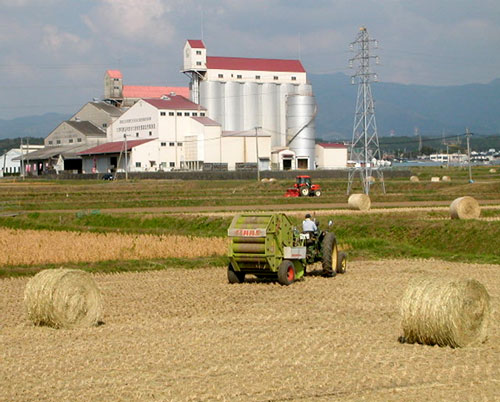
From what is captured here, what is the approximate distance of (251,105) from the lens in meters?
116

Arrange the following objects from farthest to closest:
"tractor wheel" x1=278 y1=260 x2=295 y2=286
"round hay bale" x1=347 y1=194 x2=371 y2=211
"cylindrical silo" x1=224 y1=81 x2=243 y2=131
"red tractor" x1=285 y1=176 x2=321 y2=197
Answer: "cylindrical silo" x1=224 y1=81 x2=243 y2=131 → "red tractor" x1=285 y1=176 x2=321 y2=197 → "round hay bale" x1=347 y1=194 x2=371 y2=211 → "tractor wheel" x1=278 y1=260 x2=295 y2=286

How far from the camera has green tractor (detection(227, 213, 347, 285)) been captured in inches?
803

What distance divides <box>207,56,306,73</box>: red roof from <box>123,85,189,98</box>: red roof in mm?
21002

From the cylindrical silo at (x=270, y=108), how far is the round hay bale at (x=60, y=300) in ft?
332

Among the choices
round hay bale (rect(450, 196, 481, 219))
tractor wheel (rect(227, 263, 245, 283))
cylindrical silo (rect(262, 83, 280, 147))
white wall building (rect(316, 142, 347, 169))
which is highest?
cylindrical silo (rect(262, 83, 280, 147))

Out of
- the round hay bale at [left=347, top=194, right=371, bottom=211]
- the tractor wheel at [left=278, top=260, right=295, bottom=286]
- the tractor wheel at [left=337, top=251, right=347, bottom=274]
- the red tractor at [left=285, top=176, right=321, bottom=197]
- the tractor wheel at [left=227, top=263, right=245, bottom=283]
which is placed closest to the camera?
the tractor wheel at [left=278, top=260, right=295, bottom=286]

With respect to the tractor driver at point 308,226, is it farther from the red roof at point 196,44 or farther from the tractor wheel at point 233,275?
the red roof at point 196,44

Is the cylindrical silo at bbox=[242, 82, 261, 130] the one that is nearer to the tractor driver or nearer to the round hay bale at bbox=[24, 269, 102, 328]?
the tractor driver

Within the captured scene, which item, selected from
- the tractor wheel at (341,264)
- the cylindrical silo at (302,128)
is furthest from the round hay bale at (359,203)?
the cylindrical silo at (302,128)

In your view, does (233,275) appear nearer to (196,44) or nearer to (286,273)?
(286,273)

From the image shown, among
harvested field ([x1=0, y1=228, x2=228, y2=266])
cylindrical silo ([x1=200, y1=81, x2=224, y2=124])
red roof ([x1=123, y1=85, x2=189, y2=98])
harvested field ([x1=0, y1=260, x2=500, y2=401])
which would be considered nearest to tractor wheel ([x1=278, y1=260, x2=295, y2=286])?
harvested field ([x1=0, y1=260, x2=500, y2=401])

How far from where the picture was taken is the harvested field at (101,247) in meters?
27.3

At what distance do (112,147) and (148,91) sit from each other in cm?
2964

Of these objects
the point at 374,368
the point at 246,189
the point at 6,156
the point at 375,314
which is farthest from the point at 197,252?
the point at 6,156
